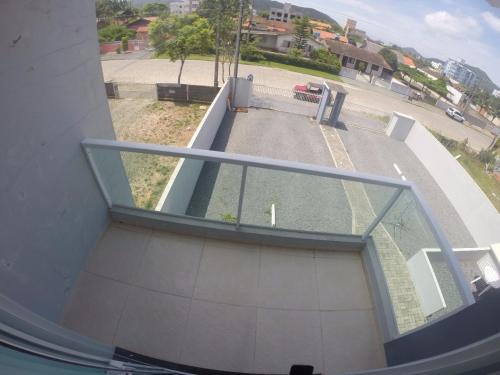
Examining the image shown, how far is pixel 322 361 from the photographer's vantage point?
60.6 inches

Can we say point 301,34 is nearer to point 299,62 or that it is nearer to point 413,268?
point 299,62

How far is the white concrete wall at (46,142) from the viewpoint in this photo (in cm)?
104

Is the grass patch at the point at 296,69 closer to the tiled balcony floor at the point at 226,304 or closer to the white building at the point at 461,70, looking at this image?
the white building at the point at 461,70

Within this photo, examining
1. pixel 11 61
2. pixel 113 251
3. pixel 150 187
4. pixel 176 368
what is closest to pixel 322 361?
pixel 176 368

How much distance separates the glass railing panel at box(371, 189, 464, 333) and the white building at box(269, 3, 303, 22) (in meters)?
51.0

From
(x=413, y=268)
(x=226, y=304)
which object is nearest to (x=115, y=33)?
(x=226, y=304)

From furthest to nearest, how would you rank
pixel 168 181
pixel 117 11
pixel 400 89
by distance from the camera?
pixel 400 89 < pixel 117 11 < pixel 168 181

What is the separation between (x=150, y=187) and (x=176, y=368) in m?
1.40

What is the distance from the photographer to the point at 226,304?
170 cm

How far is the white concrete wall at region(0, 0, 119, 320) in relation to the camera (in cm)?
104

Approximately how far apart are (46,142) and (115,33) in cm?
2655

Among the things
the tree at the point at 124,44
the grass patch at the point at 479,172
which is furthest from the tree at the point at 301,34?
the grass patch at the point at 479,172

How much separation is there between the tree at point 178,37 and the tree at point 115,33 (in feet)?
33.9

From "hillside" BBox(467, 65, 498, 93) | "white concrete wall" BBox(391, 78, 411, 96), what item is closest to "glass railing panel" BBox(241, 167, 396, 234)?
"hillside" BBox(467, 65, 498, 93)
